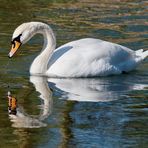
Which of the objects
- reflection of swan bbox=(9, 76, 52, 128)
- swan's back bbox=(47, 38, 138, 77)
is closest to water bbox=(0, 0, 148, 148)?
reflection of swan bbox=(9, 76, 52, 128)

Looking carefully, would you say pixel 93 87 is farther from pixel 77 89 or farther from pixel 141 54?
pixel 141 54

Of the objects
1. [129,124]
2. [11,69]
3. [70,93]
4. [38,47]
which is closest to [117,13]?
[38,47]

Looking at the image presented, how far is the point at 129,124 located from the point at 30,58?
4581 mm

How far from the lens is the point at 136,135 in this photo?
30.3ft

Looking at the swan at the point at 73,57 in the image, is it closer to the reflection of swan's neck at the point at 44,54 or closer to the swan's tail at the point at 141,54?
the reflection of swan's neck at the point at 44,54

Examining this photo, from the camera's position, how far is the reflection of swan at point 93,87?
11.3 metres

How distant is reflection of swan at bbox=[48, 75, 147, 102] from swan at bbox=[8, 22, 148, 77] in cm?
15

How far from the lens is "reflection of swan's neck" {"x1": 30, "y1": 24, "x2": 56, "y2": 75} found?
12.9 meters

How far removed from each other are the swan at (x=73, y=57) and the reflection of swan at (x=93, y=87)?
149 millimetres

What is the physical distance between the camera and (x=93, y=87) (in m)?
12.0

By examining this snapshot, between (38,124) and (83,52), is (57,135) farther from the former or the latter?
(83,52)

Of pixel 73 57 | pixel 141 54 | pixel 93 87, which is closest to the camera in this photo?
pixel 93 87

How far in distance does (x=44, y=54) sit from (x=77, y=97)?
192cm

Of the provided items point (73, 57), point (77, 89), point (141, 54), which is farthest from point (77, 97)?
point (141, 54)
